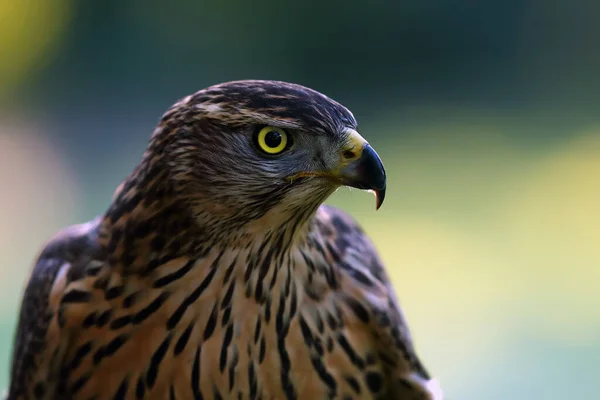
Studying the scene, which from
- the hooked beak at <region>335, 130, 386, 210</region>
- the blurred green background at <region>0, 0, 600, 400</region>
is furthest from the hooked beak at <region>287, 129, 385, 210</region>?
the blurred green background at <region>0, 0, 600, 400</region>

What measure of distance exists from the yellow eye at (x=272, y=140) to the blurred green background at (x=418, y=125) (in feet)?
9.13

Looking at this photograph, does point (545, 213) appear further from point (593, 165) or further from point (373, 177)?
point (373, 177)

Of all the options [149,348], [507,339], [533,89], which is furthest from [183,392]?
[533,89]

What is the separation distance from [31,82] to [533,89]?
154 inches

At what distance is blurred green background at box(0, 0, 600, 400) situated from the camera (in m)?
4.54

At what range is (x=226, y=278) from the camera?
1.52m

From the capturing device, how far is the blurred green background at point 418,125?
4.54 meters

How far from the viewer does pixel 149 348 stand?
5.19 ft

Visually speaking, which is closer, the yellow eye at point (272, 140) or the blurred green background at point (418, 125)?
the yellow eye at point (272, 140)

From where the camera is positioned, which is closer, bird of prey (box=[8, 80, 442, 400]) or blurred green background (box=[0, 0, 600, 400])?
bird of prey (box=[8, 80, 442, 400])

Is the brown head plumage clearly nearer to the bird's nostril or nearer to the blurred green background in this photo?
the bird's nostril

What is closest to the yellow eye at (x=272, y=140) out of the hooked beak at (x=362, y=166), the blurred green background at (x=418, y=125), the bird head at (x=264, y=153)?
the bird head at (x=264, y=153)

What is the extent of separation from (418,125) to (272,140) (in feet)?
Answer: 17.3

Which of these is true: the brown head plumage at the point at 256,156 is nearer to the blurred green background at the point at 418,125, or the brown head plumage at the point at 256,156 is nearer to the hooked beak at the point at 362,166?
the hooked beak at the point at 362,166
